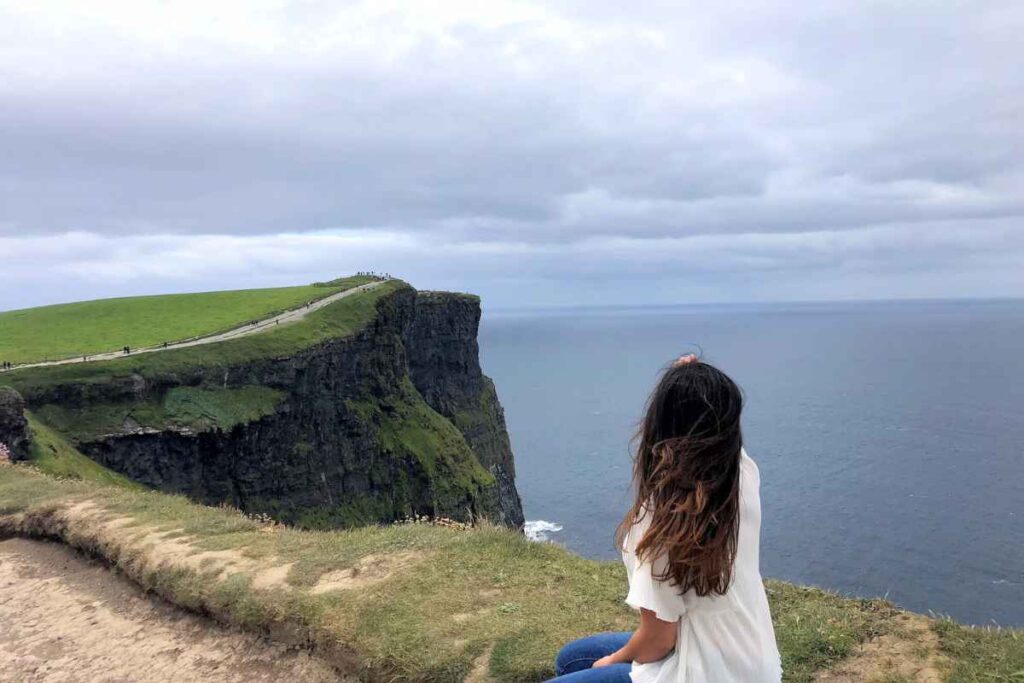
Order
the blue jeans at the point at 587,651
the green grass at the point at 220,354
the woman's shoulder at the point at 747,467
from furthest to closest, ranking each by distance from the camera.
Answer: the green grass at the point at 220,354
the blue jeans at the point at 587,651
the woman's shoulder at the point at 747,467

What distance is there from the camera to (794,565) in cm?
6450

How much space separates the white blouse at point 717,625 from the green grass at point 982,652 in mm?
4551

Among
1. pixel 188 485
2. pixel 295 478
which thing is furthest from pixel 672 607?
pixel 295 478

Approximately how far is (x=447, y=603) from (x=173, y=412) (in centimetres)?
4863

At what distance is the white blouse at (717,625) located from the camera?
4.29m

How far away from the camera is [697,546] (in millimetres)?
4117

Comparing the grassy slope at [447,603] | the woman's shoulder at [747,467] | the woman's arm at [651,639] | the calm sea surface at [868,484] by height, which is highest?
the woman's shoulder at [747,467]

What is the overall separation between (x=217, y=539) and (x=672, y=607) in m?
11.5

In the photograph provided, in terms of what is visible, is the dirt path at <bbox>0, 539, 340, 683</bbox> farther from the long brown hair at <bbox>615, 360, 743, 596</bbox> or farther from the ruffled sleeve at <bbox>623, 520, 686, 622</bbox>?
the long brown hair at <bbox>615, 360, 743, 596</bbox>

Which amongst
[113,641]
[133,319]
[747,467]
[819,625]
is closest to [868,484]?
[819,625]

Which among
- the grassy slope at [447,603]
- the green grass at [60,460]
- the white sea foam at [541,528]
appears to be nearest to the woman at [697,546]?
the grassy slope at [447,603]

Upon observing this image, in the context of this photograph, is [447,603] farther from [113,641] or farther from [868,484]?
[868,484]

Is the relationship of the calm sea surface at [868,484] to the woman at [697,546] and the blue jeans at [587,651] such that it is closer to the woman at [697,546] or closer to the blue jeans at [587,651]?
the blue jeans at [587,651]

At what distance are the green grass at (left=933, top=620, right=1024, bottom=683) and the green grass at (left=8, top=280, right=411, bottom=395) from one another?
5374 centimetres
